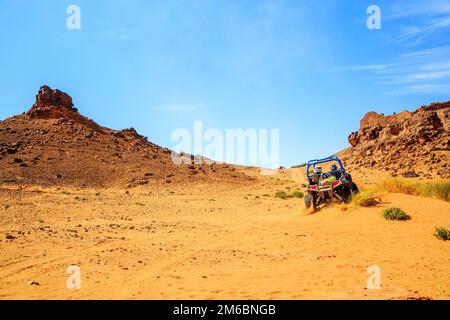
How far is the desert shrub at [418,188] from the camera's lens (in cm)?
1377

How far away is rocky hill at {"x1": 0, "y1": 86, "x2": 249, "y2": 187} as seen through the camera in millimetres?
33312

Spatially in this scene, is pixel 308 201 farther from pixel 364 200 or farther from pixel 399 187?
pixel 399 187

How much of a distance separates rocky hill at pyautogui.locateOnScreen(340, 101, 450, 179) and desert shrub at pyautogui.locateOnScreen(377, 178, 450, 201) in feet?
52.1

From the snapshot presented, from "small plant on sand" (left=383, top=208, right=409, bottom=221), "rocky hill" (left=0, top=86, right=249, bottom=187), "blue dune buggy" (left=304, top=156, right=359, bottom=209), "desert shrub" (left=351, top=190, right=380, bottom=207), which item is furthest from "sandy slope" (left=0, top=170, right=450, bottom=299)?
"rocky hill" (left=0, top=86, right=249, bottom=187)

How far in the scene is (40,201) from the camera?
66.5 feet

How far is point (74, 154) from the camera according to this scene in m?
38.9

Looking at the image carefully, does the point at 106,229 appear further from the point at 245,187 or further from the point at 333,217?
the point at 245,187

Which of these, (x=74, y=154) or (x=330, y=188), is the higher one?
(x=74, y=154)

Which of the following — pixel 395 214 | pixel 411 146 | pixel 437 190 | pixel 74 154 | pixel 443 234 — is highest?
pixel 411 146

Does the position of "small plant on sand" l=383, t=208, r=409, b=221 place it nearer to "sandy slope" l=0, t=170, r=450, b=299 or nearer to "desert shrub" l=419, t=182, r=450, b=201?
"sandy slope" l=0, t=170, r=450, b=299

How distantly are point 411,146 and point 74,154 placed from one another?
3611 centimetres

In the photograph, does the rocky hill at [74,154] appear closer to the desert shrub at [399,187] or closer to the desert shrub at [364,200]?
A: the desert shrub at [399,187]

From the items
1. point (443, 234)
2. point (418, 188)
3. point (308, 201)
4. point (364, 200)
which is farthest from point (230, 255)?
point (418, 188)

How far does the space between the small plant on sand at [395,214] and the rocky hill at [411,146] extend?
20349 mm
